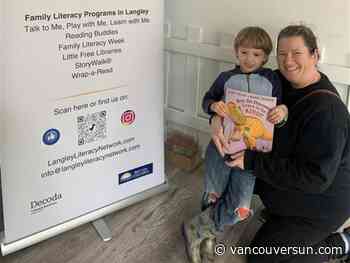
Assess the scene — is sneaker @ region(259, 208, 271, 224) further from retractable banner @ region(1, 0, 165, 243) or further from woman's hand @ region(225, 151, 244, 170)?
retractable banner @ region(1, 0, 165, 243)

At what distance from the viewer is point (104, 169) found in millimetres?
1677

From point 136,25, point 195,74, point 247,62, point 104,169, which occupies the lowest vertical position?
point 104,169

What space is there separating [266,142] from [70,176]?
750 mm

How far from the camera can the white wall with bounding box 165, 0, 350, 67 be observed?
1574mm

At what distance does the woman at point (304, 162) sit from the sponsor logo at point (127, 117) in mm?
347

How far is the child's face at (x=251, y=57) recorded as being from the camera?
1473 millimetres

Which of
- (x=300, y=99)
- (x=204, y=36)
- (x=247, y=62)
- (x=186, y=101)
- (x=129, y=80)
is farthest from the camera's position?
(x=186, y=101)

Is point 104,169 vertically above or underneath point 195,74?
underneath

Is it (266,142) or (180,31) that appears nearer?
(266,142)

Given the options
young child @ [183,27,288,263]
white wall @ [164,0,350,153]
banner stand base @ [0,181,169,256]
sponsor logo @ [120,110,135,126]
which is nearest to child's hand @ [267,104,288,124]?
young child @ [183,27,288,263]

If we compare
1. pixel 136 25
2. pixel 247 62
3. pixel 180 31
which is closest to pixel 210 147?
pixel 247 62

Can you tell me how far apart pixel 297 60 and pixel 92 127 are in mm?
786

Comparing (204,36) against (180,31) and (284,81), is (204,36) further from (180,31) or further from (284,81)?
(284,81)

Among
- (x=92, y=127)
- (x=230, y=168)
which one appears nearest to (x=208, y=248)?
(x=230, y=168)
